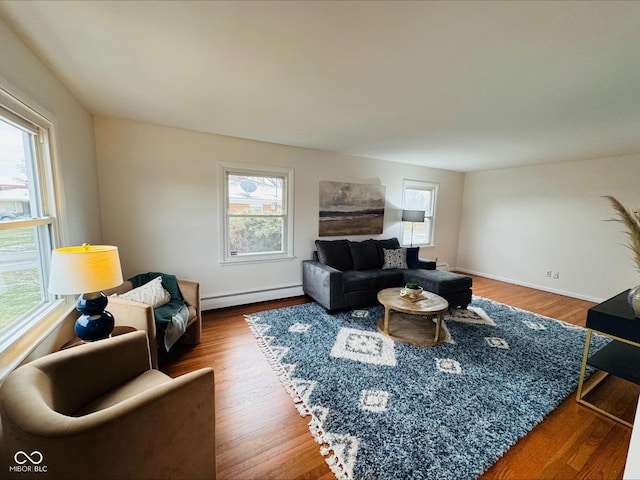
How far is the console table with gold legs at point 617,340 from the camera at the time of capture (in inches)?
62.7

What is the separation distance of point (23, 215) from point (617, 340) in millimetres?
3988

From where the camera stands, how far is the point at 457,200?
225 inches

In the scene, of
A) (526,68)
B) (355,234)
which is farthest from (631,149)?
(355,234)

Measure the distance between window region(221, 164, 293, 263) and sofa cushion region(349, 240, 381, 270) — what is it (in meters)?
0.99

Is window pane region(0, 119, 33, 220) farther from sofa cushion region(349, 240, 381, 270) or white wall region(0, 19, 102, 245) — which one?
sofa cushion region(349, 240, 381, 270)

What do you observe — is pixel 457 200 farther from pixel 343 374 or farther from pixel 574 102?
pixel 343 374

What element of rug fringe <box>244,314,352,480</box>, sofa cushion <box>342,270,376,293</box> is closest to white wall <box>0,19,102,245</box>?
rug fringe <box>244,314,352,480</box>

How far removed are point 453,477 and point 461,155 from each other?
406 cm

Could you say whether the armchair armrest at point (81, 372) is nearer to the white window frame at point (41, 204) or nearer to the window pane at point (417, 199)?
the white window frame at point (41, 204)

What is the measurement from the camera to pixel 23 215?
1586mm

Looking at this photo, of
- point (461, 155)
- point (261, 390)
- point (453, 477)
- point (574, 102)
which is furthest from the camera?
point (461, 155)

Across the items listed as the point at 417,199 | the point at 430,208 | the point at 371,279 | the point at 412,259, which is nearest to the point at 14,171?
the point at 371,279

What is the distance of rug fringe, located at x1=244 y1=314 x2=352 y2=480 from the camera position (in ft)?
4.44

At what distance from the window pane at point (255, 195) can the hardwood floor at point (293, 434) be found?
6.10 feet
